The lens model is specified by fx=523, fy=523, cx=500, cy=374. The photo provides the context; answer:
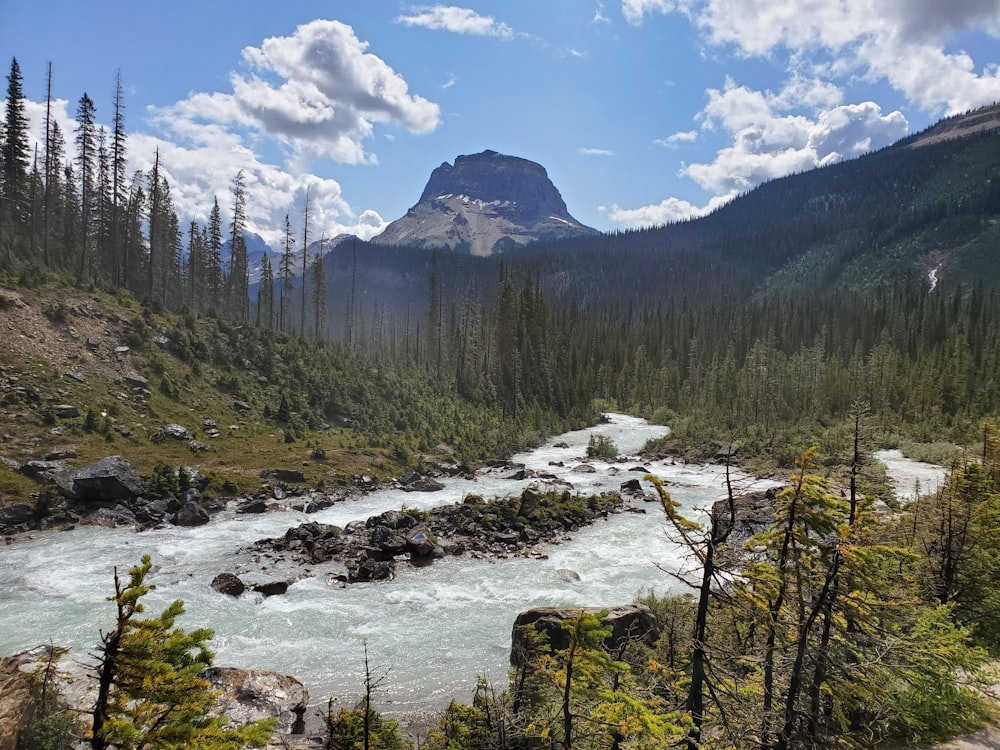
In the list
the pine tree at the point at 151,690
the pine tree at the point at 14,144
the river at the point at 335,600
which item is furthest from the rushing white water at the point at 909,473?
the pine tree at the point at 14,144

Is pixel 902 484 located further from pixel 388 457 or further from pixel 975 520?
pixel 388 457

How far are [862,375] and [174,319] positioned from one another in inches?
3170

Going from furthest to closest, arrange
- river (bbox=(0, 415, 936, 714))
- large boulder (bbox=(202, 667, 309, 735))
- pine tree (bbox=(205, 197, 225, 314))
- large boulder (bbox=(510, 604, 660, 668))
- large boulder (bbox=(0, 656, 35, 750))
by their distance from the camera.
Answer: pine tree (bbox=(205, 197, 225, 314)) → river (bbox=(0, 415, 936, 714)) → large boulder (bbox=(510, 604, 660, 668)) → large boulder (bbox=(202, 667, 309, 735)) → large boulder (bbox=(0, 656, 35, 750))

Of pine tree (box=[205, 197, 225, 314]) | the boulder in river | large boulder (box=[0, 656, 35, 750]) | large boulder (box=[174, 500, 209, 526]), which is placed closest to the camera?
large boulder (box=[0, 656, 35, 750])

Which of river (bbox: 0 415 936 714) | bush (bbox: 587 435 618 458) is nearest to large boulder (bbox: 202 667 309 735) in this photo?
river (bbox: 0 415 936 714)

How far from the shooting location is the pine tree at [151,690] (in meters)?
4.19

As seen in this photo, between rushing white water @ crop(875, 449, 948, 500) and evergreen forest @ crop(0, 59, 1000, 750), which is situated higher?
evergreen forest @ crop(0, 59, 1000, 750)

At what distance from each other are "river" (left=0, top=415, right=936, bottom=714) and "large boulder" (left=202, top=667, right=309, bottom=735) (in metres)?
0.93

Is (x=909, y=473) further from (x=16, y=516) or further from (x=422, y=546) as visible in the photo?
(x=16, y=516)

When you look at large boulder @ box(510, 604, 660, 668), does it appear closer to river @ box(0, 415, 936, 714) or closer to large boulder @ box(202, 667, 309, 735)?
river @ box(0, 415, 936, 714)

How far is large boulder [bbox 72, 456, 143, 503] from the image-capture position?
25.5m

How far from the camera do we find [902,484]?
111ft

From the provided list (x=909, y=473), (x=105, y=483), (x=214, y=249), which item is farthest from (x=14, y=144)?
(x=909, y=473)

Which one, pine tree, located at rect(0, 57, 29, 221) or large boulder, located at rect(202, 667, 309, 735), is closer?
large boulder, located at rect(202, 667, 309, 735)
